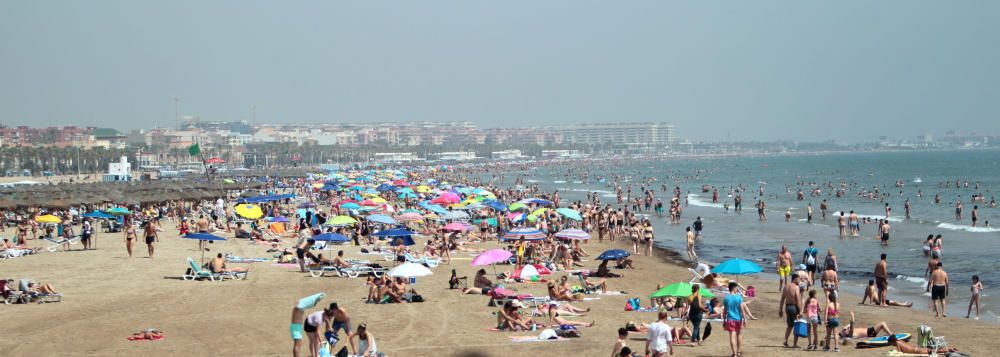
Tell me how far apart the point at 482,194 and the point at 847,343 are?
2823 centimetres

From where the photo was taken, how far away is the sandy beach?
38.8ft

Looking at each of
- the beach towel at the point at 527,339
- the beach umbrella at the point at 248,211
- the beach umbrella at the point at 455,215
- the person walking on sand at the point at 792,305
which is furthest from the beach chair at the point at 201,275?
→ the beach umbrella at the point at 455,215

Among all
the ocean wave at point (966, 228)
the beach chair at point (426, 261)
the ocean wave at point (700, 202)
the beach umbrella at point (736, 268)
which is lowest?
the ocean wave at point (700, 202)

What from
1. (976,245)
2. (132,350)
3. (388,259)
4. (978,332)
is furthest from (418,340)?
(976,245)

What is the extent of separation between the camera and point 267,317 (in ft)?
45.8

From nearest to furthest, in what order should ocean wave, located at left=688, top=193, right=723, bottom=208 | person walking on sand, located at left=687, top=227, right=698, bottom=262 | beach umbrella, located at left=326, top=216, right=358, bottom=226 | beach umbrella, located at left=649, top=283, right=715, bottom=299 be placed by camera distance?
1. beach umbrella, located at left=649, top=283, right=715, bottom=299
2. beach umbrella, located at left=326, top=216, right=358, bottom=226
3. person walking on sand, located at left=687, top=227, right=698, bottom=262
4. ocean wave, located at left=688, top=193, right=723, bottom=208

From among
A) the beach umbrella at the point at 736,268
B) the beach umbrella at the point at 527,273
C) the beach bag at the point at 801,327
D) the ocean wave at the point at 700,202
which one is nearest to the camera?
the beach bag at the point at 801,327

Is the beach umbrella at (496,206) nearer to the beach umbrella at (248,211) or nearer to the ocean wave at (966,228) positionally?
the beach umbrella at (248,211)

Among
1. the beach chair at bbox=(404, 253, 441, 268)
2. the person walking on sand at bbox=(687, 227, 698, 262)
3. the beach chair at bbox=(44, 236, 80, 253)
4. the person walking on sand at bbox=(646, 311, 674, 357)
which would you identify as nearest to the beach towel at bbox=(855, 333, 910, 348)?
the person walking on sand at bbox=(646, 311, 674, 357)

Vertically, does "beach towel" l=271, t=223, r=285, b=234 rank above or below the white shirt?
below

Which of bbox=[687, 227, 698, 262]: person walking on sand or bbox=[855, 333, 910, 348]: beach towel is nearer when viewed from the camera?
bbox=[855, 333, 910, 348]: beach towel

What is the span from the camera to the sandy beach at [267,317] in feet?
38.8

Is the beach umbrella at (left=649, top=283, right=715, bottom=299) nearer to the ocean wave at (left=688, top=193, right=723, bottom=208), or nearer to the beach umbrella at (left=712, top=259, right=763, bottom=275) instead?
the beach umbrella at (left=712, top=259, right=763, bottom=275)

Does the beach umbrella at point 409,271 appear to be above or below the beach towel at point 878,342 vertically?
above
